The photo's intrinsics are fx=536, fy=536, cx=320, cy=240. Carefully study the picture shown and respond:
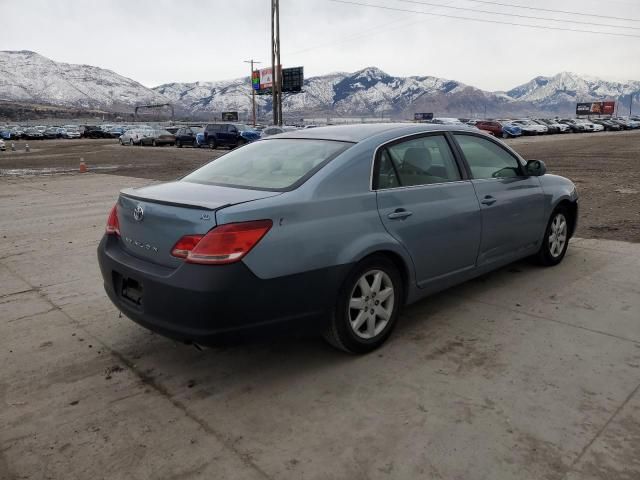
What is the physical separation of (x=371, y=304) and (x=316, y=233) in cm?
71

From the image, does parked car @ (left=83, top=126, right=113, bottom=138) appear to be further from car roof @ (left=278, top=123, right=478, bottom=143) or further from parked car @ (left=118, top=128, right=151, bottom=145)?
car roof @ (left=278, top=123, right=478, bottom=143)

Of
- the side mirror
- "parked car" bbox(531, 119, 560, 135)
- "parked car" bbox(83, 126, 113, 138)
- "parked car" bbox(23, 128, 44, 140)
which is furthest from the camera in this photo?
"parked car" bbox(83, 126, 113, 138)

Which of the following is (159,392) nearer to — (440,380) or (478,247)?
(440,380)

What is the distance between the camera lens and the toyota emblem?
10.9ft

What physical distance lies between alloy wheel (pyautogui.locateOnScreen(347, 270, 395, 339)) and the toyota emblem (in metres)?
1.40

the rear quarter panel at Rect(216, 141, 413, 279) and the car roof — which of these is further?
the car roof

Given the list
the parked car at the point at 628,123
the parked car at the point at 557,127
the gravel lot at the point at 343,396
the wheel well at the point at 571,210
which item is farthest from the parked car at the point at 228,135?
the parked car at the point at 628,123

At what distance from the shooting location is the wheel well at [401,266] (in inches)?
141

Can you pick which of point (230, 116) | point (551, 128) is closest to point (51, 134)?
point (230, 116)

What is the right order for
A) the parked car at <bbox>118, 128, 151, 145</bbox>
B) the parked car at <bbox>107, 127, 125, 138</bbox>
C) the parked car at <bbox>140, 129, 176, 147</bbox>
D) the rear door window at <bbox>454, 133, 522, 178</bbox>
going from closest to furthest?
1. the rear door window at <bbox>454, 133, 522, 178</bbox>
2. the parked car at <bbox>140, 129, 176, 147</bbox>
3. the parked car at <bbox>118, 128, 151, 145</bbox>
4. the parked car at <bbox>107, 127, 125, 138</bbox>

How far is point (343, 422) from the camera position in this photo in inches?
112

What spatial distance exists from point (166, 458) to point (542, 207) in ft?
13.4


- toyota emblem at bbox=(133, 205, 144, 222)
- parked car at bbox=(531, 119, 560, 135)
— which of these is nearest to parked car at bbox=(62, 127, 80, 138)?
parked car at bbox=(531, 119, 560, 135)

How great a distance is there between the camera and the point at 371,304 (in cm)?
356
